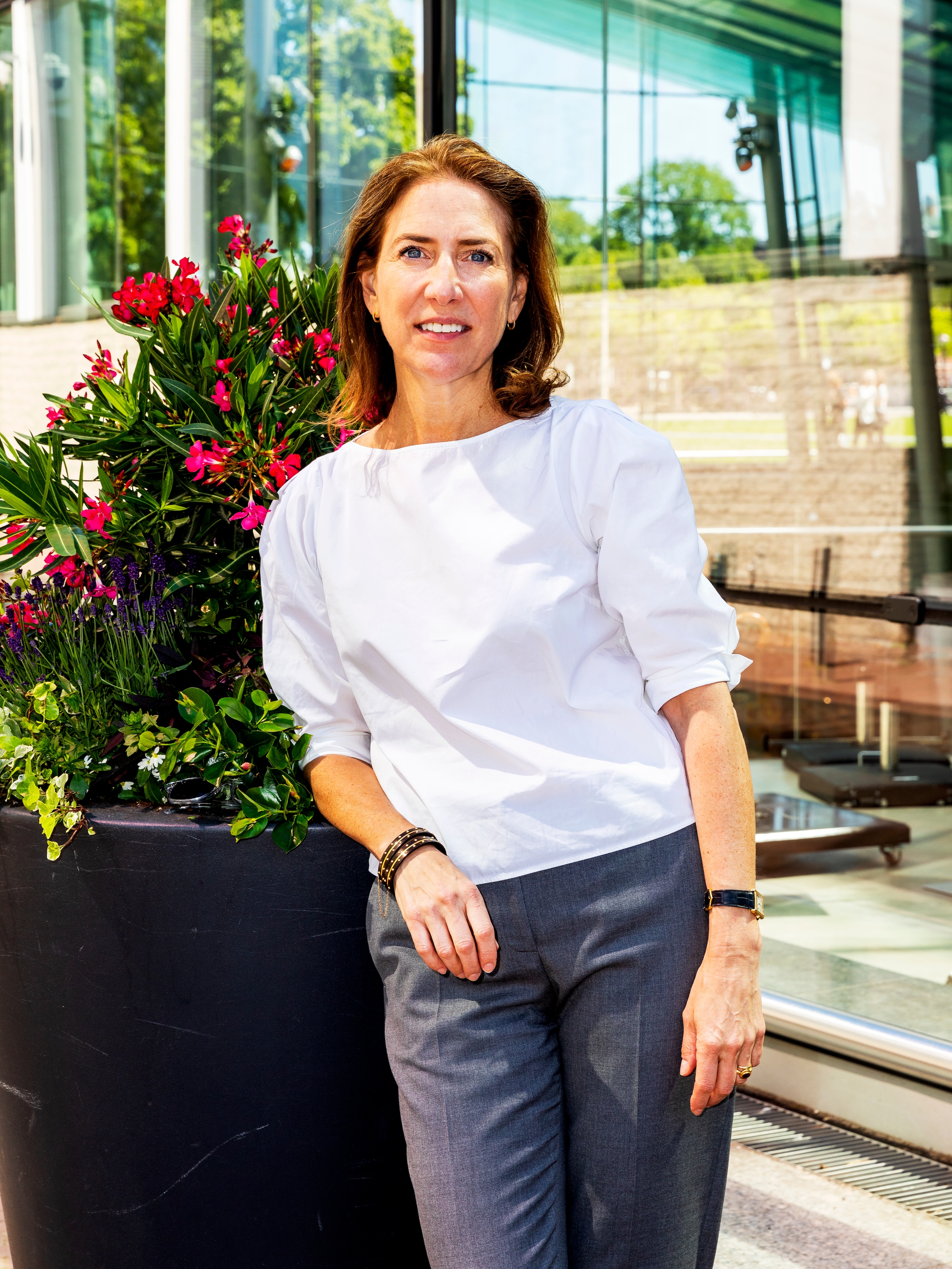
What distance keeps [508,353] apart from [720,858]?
2.28ft

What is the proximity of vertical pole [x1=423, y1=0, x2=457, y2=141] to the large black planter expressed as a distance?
2981 millimetres

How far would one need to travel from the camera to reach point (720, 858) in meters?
1.42

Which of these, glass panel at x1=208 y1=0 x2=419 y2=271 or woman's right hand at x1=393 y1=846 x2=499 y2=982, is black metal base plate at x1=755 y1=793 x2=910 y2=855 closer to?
glass panel at x1=208 y1=0 x2=419 y2=271

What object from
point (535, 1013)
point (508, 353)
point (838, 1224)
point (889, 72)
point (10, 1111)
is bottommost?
point (838, 1224)

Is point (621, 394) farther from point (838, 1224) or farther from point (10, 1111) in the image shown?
point (10, 1111)

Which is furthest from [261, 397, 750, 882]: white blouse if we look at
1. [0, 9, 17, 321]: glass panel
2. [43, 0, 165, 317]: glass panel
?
[0, 9, 17, 321]: glass panel

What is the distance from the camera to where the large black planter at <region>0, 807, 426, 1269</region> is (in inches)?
66.7

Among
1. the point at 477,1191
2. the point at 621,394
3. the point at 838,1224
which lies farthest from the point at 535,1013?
the point at 621,394

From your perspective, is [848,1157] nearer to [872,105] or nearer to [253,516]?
[253,516]

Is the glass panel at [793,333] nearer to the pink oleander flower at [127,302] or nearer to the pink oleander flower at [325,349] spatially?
the pink oleander flower at [325,349]

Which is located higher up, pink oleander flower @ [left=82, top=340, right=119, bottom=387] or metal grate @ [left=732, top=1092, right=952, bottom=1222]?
pink oleander flower @ [left=82, top=340, right=119, bottom=387]

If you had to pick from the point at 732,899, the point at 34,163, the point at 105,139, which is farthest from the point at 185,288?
the point at 34,163

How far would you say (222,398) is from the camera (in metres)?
1.93

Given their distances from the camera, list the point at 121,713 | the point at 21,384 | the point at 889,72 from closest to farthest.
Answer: the point at 121,713, the point at 21,384, the point at 889,72
